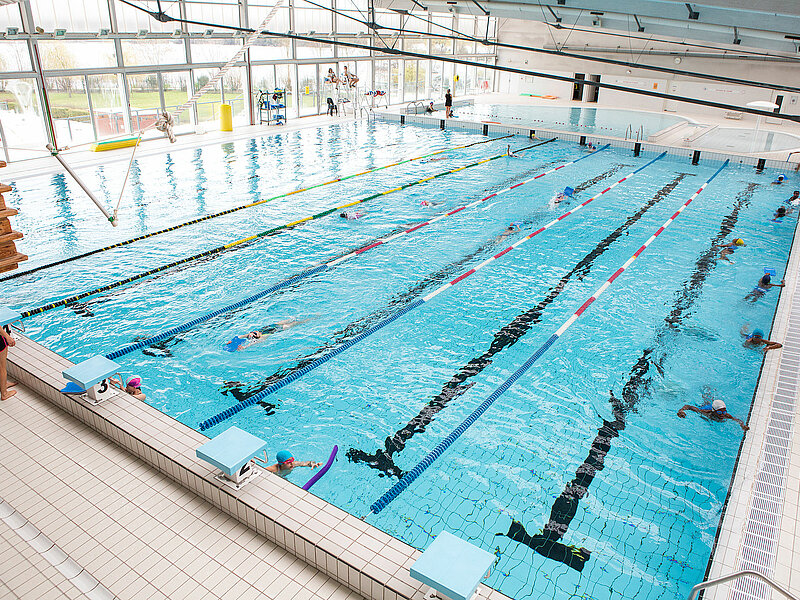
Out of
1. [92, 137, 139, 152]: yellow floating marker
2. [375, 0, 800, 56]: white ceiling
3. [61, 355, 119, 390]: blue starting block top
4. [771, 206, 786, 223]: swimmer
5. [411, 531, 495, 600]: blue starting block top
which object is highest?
[375, 0, 800, 56]: white ceiling

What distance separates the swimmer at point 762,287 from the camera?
24.7 ft

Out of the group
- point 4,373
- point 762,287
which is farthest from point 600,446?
point 4,373

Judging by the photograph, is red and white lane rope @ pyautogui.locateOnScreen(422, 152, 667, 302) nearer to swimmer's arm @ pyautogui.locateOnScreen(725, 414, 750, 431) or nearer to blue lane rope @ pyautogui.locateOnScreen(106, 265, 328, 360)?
blue lane rope @ pyautogui.locateOnScreen(106, 265, 328, 360)

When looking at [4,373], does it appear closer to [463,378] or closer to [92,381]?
[92,381]

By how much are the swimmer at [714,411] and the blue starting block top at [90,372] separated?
16.0ft

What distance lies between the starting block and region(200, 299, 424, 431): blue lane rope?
950 mm

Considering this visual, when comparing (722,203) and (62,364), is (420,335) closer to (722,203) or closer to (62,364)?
(62,364)

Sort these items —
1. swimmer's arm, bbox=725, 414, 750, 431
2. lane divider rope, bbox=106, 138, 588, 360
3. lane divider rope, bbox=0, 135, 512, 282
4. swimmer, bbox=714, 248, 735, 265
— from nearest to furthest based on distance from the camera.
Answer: swimmer's arm, bbox=725, 414, 750, 431, lane divider rope, bbox=106, 138, 588, 360, lane divider rope, bbox=0, 135, 512, 282, swimmer, bbox=714, 248, 735, 265

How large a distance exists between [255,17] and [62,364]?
15.7 m

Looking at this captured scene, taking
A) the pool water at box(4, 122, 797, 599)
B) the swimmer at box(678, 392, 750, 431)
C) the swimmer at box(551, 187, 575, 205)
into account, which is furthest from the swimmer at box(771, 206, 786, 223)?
Result: the swimmer at box(678, 392, 750, 431)

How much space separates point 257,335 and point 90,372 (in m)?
2.18

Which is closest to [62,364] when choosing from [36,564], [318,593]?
[36,564]

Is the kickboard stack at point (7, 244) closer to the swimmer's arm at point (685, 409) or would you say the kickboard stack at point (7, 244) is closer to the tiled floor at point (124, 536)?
the tiled floor at point (124, 536)

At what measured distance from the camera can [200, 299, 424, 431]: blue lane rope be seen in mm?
5105
